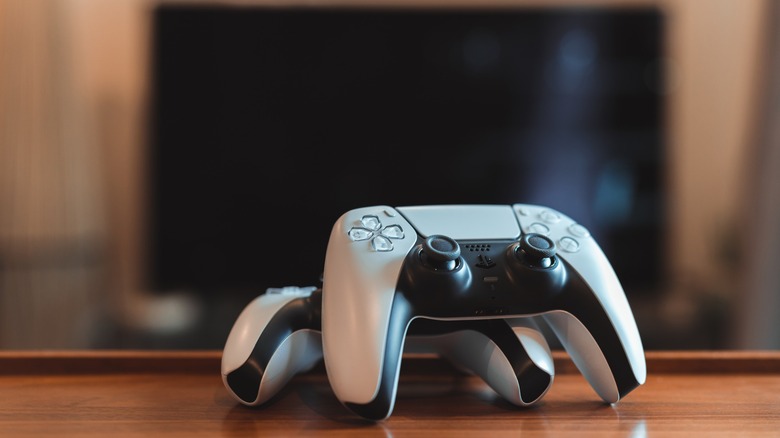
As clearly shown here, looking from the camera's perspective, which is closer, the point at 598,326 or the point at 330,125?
the point at 598,326

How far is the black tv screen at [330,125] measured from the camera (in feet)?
6.49

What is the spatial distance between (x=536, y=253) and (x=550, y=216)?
0.07 meters

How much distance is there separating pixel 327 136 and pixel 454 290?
1.58 m

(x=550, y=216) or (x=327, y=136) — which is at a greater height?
(x=550, y=216)

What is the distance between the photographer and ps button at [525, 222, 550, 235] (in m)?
0.48

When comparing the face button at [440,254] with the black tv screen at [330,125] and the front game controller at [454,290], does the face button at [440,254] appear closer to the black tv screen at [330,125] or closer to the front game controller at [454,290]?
the front game controller at [454,290]

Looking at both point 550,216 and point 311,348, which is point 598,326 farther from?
point 311,348

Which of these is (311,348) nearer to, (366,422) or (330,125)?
(366,422)

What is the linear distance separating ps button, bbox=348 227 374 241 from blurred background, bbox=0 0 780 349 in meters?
1.48

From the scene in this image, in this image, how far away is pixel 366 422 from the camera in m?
0.43

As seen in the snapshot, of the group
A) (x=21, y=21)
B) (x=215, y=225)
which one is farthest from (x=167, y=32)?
(x=215, y=225)

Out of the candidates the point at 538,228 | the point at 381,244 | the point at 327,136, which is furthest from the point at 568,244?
the point at 327,136

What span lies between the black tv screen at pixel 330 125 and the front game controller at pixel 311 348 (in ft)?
4.78

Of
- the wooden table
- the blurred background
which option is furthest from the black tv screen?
the wooden table
